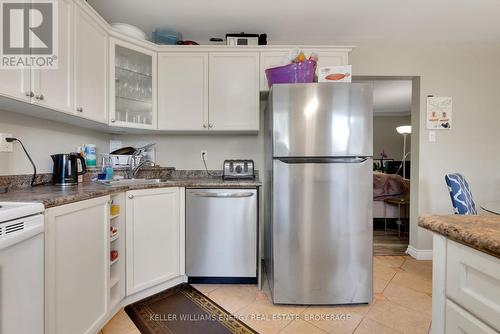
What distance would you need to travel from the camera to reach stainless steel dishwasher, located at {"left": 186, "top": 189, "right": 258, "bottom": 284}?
74.5 inches

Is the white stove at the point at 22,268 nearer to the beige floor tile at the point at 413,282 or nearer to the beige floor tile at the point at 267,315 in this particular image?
the beige floor tile at the point at 267,315

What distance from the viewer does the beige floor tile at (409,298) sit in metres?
1.68

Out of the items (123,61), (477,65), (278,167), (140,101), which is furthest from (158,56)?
(477,65)


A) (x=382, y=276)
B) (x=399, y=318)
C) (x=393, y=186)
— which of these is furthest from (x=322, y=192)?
(x=393, y=186)

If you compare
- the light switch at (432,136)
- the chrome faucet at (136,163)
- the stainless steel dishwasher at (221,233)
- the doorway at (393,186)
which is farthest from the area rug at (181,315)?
the light switch at (432,136)

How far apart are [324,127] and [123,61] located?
1.79m

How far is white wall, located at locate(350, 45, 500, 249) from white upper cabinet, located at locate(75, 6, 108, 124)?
241 cm

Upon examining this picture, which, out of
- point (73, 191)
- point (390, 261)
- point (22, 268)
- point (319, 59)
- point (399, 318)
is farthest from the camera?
point (390, 261)

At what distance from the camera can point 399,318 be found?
61.8 inches

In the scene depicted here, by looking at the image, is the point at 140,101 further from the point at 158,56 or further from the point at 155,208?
the point at 155,208

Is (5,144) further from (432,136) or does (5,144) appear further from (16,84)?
(432,136)

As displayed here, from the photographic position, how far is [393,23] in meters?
2.16

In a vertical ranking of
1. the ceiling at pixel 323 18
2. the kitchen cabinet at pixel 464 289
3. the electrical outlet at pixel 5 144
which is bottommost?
the kitchen cabinet at pixel 464 289

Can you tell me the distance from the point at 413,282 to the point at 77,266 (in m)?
2.55
